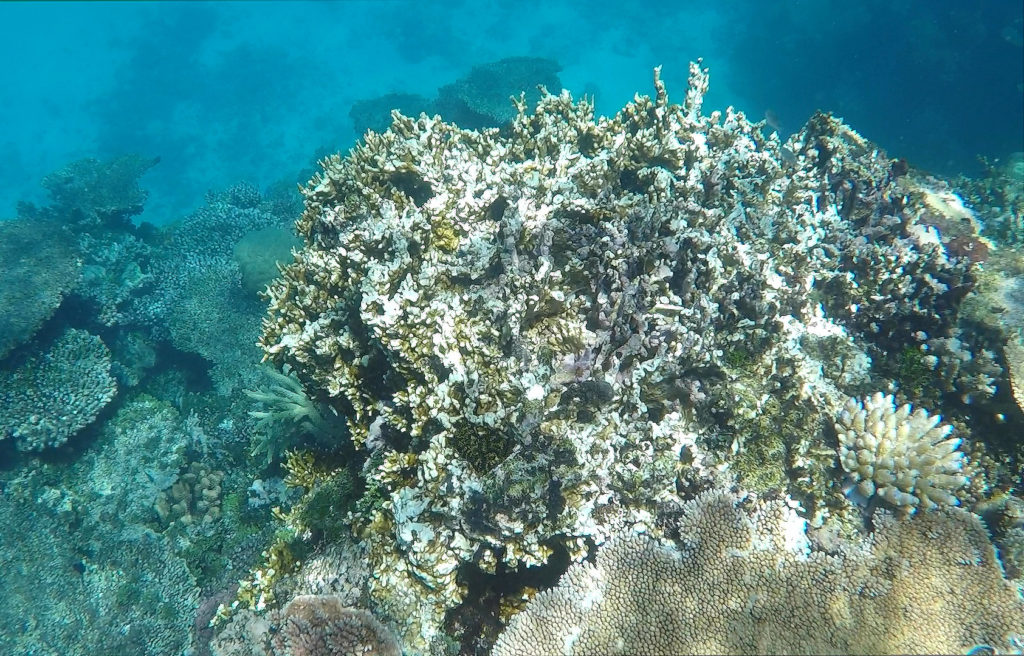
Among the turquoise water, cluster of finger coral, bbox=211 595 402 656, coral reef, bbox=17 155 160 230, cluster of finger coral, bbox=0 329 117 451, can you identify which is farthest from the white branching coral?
coral reef, bbox=17 155 160 230

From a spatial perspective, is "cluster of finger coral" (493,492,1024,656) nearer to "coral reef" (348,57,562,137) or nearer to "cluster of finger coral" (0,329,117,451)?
"cluster of finger coral" (0,329,117,451)

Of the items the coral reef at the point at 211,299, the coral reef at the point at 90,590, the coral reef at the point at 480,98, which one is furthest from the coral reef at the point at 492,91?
the coral reef at the point at 90,590

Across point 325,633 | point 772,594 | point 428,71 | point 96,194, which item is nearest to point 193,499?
point 325,633

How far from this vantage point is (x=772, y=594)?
9.52ft

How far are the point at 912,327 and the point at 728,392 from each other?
2403mm

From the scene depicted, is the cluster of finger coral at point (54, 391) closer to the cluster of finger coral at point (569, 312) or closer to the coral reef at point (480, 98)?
the cluster of finger coral at point (569, 312)

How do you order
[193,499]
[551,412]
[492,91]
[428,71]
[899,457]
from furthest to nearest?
[428,71]
[492,91]
[193,499]
[899,457]
[551,412]

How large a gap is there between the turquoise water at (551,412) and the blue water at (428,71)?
12481mm

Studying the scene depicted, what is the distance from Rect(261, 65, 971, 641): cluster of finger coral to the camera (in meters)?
3.34

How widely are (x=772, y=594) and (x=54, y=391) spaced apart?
35.7 ft

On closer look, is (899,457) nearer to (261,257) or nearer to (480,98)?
(261,257)

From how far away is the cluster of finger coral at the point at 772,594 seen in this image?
2783mm

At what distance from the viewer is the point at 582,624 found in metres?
2.94

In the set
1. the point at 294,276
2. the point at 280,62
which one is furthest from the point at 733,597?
the point at 280,62
